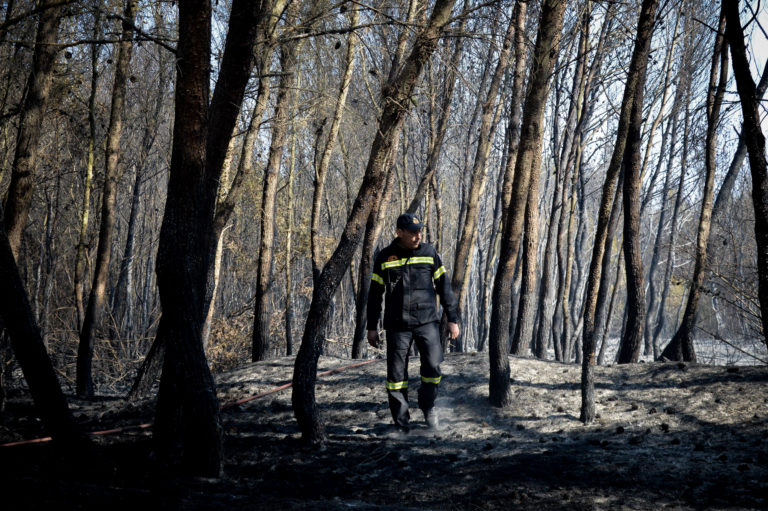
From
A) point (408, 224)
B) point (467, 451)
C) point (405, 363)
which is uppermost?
point (408, 224)

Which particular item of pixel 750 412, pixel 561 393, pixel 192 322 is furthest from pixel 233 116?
pixel 750 412

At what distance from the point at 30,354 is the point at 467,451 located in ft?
12.8

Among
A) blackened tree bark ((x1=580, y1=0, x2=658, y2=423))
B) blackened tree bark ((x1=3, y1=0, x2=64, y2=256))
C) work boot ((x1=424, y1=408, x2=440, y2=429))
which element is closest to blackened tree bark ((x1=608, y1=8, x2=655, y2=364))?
blackened tree bark ((x1=580, y1=0, x2=658, y2=423))

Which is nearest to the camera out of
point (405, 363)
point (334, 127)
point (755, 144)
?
point (755, 144)

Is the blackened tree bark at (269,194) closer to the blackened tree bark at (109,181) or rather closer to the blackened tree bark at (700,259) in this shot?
the blackened tree bark at (109,181)

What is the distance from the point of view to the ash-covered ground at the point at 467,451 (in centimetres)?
411

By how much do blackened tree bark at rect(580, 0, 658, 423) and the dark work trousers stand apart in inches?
62.4

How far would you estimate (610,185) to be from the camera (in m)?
6.26

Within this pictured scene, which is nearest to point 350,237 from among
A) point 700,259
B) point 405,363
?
point 405,363

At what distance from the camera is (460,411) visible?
22.5ft

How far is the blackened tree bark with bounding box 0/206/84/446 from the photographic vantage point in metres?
4.92

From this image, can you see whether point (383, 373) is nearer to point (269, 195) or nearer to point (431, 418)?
point (431, 418)

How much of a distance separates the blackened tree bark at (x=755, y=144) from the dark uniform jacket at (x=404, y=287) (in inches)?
111

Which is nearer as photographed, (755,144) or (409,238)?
(755,144)
